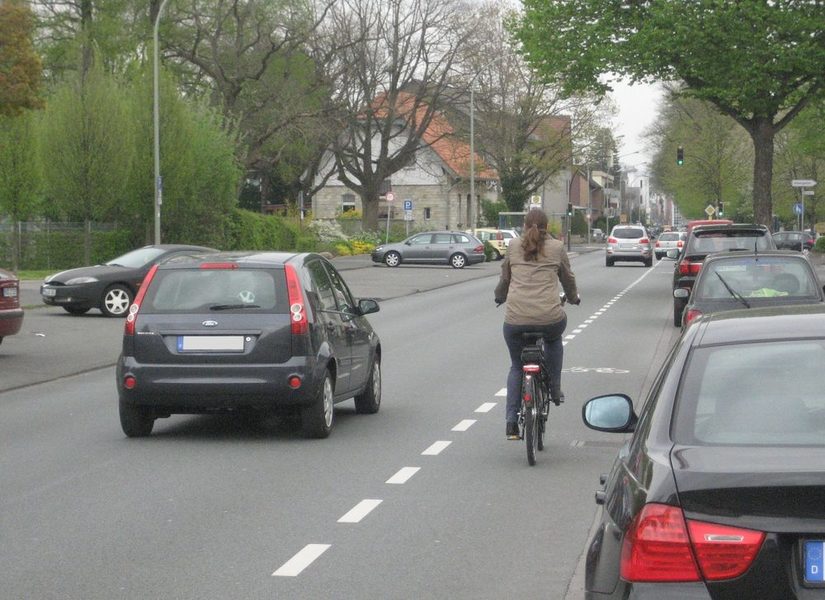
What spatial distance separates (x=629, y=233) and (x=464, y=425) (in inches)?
1890

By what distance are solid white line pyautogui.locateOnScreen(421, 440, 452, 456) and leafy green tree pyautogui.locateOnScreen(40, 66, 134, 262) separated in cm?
3061

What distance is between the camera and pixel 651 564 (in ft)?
11.5

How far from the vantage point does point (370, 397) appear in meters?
13.0

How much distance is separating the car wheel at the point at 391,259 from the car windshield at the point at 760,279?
137 ft

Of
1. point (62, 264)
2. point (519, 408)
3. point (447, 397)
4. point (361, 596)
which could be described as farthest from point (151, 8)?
point (361, 596)

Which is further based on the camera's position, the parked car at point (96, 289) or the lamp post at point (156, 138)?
the lamp post at point (156, 138)

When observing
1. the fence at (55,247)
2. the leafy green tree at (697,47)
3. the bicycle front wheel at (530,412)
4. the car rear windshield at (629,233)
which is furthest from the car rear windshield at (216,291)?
the car rear windshield at (629,233)

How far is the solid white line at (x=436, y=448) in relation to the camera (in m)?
10.6

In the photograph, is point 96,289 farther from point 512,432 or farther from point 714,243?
point 512,432

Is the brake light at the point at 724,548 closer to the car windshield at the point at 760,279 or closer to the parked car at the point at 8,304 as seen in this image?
the car windshield at the point at 760,279

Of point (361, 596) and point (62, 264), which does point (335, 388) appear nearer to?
point (361, 596)

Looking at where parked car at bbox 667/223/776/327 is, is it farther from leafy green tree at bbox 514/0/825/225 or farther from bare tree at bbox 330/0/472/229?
bare tree at bbox 330/0/472/229

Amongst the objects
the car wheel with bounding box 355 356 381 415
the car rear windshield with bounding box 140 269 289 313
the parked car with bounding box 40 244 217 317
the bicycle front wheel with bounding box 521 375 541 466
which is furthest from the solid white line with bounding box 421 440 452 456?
the parked car with bounding box 40 244 217 317

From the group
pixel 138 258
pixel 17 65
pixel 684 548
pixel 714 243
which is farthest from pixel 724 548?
pixel 138 258
